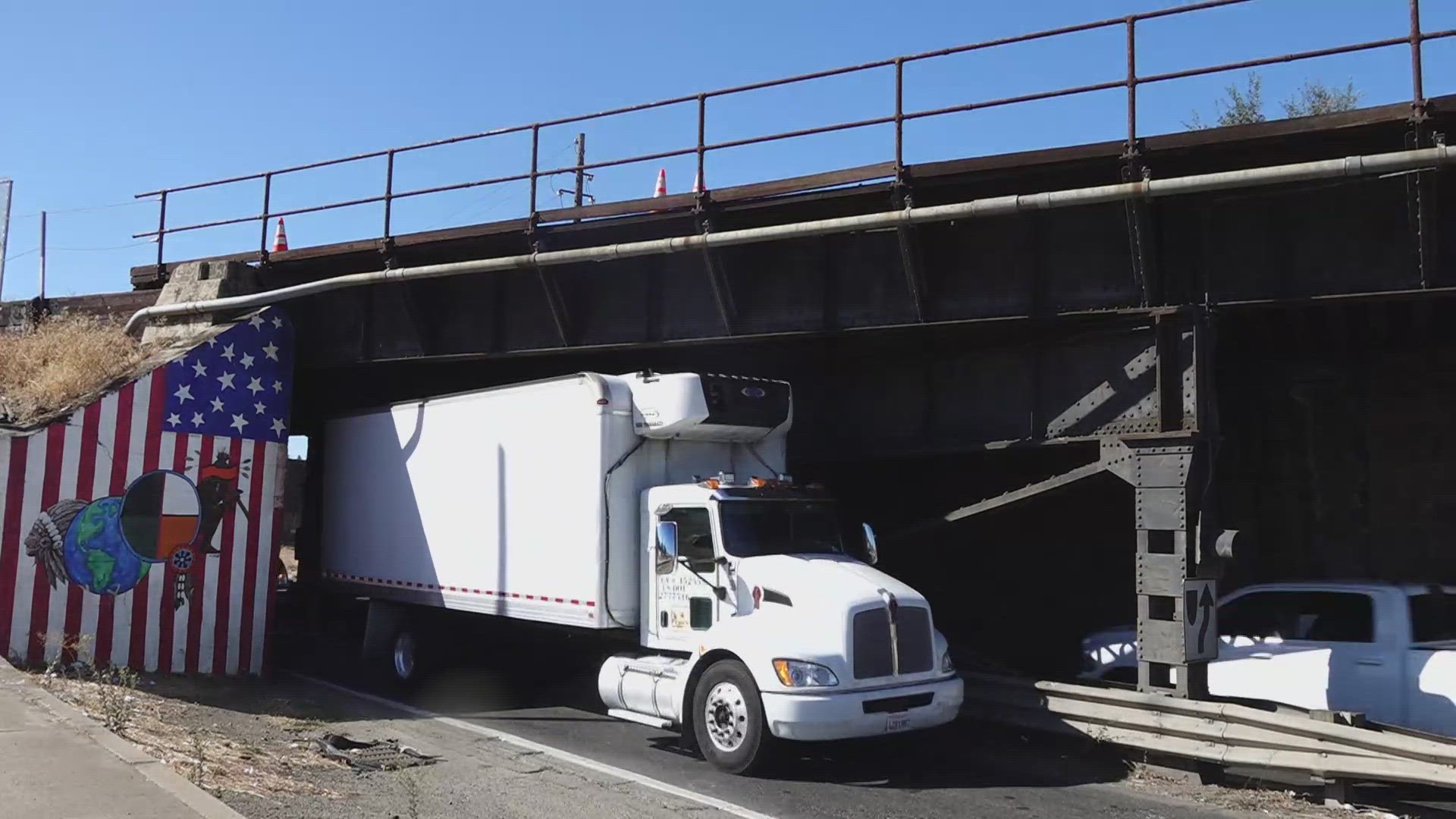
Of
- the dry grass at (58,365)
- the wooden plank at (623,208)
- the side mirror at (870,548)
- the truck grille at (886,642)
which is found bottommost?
the truck grille at (886,642)

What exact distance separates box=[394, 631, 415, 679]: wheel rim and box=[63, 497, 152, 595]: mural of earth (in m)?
3.27

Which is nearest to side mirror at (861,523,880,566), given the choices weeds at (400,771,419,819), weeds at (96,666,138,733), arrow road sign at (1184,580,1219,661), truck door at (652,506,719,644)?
truck door at (652,506,719,644)

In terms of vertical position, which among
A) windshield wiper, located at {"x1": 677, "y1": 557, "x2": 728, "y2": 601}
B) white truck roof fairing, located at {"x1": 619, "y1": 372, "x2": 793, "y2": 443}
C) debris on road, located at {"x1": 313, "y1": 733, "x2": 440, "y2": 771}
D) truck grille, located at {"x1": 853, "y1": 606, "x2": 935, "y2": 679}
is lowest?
debris on road, located at {"x1": 313, "y1": 733, "x2": 440, "y2": 771}

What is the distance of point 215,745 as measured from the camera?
948 centimetres

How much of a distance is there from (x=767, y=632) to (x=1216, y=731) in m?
3.82

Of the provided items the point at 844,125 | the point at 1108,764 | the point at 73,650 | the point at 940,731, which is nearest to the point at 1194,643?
the point at 1108,764

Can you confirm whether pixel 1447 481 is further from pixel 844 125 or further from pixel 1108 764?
pixel 844 125

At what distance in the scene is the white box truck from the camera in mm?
9984

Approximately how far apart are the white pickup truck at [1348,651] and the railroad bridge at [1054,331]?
0.90 metres

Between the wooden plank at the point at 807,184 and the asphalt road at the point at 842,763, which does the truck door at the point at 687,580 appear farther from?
the wooden plank at the point at 807,184

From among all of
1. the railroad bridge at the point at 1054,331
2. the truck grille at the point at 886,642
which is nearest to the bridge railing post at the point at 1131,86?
the railroad bridge at the point at 1054,331

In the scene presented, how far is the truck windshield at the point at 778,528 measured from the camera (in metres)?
11.1

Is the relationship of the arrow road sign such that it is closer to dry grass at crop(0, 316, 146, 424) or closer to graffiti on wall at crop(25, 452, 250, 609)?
graffiti on wall at crop(25, 452, 250, 609)

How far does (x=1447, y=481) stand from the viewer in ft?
46.4
